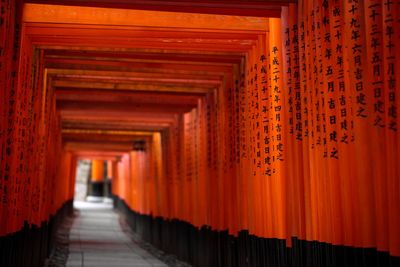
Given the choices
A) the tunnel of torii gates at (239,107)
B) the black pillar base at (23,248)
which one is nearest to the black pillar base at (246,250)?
the tunnel of torii gates at (239,107)

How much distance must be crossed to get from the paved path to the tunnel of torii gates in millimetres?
1270

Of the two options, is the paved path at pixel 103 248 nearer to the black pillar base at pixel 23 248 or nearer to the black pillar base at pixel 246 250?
the black pillar base at pixel 246 250

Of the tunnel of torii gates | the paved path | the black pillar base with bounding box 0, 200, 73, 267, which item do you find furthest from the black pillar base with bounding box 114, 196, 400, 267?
the black pillar base with bounding box 0, 200, 73, 267

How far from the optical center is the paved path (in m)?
12.1

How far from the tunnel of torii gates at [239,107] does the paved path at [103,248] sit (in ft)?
4.17

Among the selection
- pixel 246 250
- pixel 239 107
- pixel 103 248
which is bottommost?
pixel 103 248

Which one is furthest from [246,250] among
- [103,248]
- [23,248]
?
→ [103,248]

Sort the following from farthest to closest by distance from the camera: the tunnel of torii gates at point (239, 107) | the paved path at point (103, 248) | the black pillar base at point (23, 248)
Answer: the paved path at point (103, 248) < the black pillar base at point (23, 248) < the tunnel of torii gates at point (239, 107)

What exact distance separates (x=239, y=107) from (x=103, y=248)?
8344 millimetres

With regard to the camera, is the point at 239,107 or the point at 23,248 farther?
the point at 239,107

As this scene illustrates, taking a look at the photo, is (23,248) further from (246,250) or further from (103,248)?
(103,248)

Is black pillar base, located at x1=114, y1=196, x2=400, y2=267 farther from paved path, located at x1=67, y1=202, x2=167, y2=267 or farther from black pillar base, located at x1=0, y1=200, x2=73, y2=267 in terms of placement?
black pillar base, located at x1=0, y1=200, x2=73, y2=267

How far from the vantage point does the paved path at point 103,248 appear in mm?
12133

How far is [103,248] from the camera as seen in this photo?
49.3 feet
